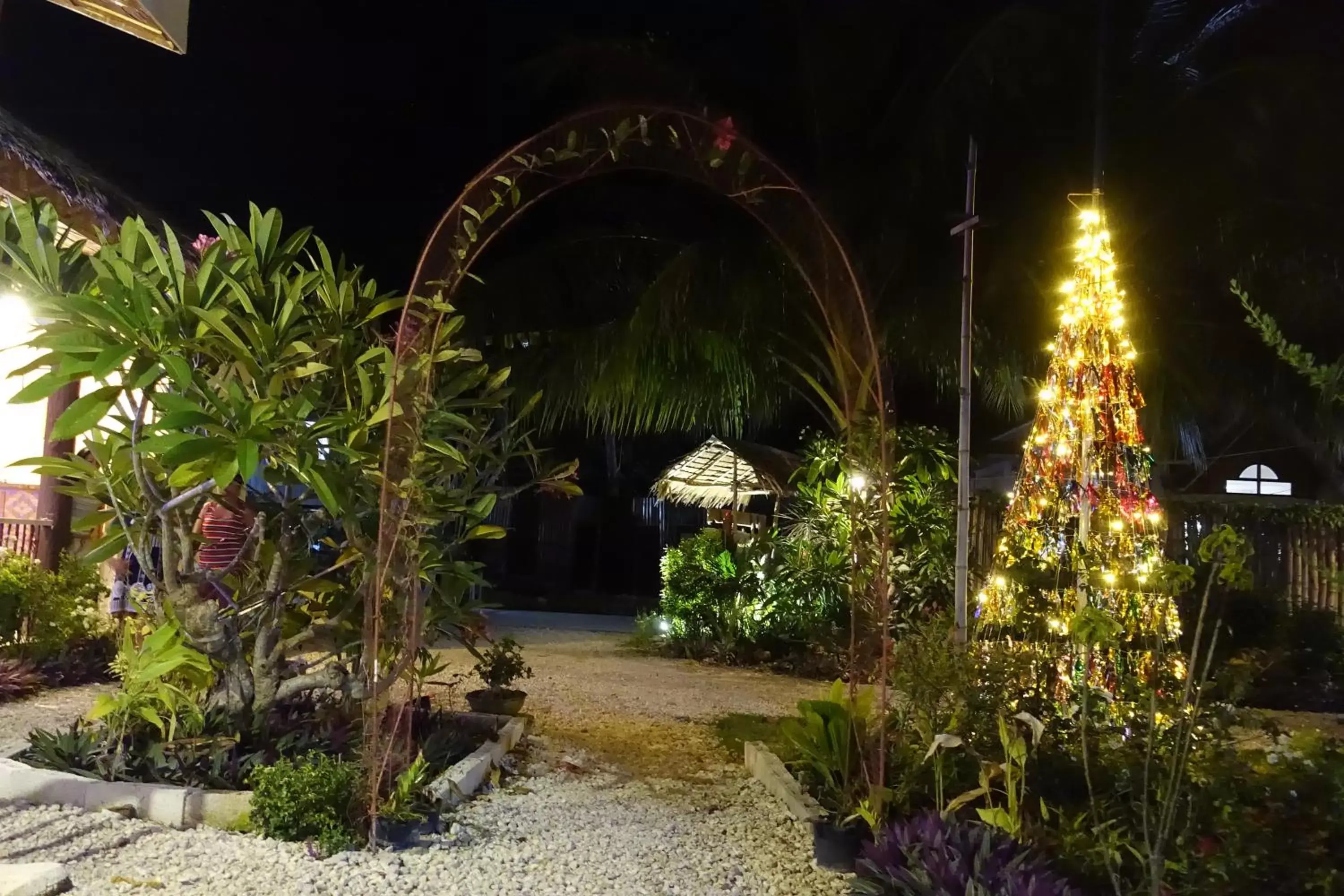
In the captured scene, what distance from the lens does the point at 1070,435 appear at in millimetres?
5617

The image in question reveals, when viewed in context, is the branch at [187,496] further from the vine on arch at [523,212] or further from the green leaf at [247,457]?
the vine on arch at [523,212]

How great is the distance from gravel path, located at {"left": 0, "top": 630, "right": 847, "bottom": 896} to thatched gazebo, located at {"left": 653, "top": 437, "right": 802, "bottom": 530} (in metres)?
6.49

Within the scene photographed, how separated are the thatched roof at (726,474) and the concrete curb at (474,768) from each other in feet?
23.4

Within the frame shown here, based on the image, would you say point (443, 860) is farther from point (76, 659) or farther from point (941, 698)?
point (76, 659)

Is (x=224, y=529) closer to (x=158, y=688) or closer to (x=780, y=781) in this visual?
(x=158, y=688)

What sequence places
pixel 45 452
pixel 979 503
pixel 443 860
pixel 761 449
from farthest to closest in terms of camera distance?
pixel 761 449, pixel 979 503, pixel 45 452, pixel 443 860

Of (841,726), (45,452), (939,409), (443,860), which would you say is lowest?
(443,860)

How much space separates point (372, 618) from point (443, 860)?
38.8 inches

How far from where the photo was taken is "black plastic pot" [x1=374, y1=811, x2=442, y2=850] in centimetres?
375

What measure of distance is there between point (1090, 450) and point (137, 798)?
498 cm

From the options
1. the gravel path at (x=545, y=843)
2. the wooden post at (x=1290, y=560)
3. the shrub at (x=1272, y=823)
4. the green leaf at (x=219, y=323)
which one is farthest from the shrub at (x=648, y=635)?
the shrub at (x=1272, y=823)

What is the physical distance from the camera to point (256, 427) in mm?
3641

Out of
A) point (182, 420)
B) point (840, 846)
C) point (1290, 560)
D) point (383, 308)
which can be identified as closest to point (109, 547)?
point (182, 420)

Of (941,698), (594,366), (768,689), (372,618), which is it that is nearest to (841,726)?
(941,698)
